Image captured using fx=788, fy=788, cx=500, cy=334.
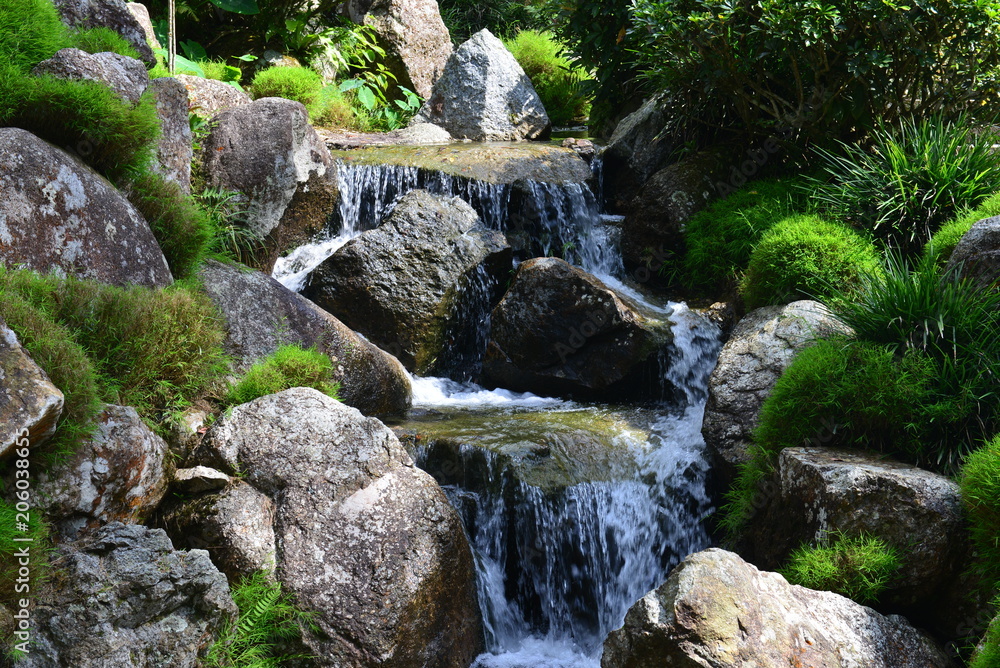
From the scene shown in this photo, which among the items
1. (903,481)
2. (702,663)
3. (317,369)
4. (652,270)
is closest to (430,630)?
(702,663)

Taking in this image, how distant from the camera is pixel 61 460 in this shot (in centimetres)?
429

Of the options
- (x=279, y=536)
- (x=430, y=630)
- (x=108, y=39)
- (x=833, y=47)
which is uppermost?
(x=833, y=47)

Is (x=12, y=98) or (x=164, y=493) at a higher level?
(x=12, y=98)

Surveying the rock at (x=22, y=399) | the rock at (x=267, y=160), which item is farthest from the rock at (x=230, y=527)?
the rock at (x=267, y=160)

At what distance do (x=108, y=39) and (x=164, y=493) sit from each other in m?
4.53

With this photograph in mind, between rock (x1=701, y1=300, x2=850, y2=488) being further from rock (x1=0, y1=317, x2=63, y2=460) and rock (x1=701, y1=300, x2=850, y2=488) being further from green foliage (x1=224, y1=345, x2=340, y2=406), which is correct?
rock (x1=0, y1=317, x2=63, y2=460)

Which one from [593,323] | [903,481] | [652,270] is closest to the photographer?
[903,481]

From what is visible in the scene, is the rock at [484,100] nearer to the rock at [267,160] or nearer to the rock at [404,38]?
the rock at [404,38]

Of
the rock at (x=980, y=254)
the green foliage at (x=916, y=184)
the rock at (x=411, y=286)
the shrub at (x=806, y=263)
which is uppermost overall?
the green foliage at (x=916, y=184)

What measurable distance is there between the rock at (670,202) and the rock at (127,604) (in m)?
6.28

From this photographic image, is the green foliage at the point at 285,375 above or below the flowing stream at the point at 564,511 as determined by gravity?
above

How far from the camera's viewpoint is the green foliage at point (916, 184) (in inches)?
276

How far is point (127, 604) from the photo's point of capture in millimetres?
4020

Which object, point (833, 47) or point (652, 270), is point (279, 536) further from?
point (833, 47)
